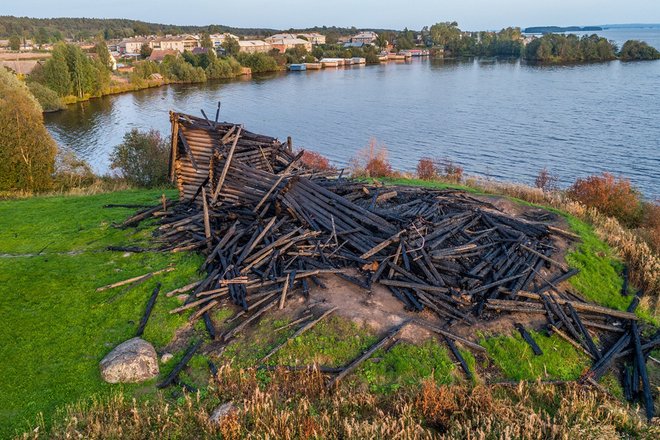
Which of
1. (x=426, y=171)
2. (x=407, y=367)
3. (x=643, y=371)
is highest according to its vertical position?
(x=426, y=171)

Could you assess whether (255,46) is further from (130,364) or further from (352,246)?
(130,364)

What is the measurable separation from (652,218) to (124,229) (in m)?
24.5

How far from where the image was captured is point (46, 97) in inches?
2547

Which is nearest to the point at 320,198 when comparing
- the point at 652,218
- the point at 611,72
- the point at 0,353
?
the point at 0,353

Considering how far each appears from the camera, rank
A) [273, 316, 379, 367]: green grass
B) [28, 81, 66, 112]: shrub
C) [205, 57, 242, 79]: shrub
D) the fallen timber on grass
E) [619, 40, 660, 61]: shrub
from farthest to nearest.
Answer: [619, 40, 660, 61]: shrub
[205, 57, 242, 79]: shrub
[28, 81, 66, 112]: shrub
the fallen timber on grass
[273, 316, 379, 367]: green grass

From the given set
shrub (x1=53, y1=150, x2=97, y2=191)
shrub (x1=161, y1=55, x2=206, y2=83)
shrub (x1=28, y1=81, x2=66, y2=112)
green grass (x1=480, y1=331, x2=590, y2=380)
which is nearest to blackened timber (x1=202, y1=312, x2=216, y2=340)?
green grass (x1=480, y1=331, x2=590, y2=380)

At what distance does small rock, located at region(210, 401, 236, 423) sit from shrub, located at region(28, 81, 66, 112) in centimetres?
6912

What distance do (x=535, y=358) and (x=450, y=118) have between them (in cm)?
5144

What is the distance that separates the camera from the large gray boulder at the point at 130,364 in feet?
32.2

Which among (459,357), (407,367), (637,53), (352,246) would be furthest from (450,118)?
(637,53)

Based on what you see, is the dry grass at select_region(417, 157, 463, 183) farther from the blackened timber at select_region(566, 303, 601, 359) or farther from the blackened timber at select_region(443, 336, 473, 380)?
the blackened timber at select_region(443, 336, 473, 380)

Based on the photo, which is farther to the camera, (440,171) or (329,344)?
(440,171)

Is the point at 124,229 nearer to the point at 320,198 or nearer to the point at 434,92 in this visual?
the point at 320,198

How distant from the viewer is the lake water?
42719mm
